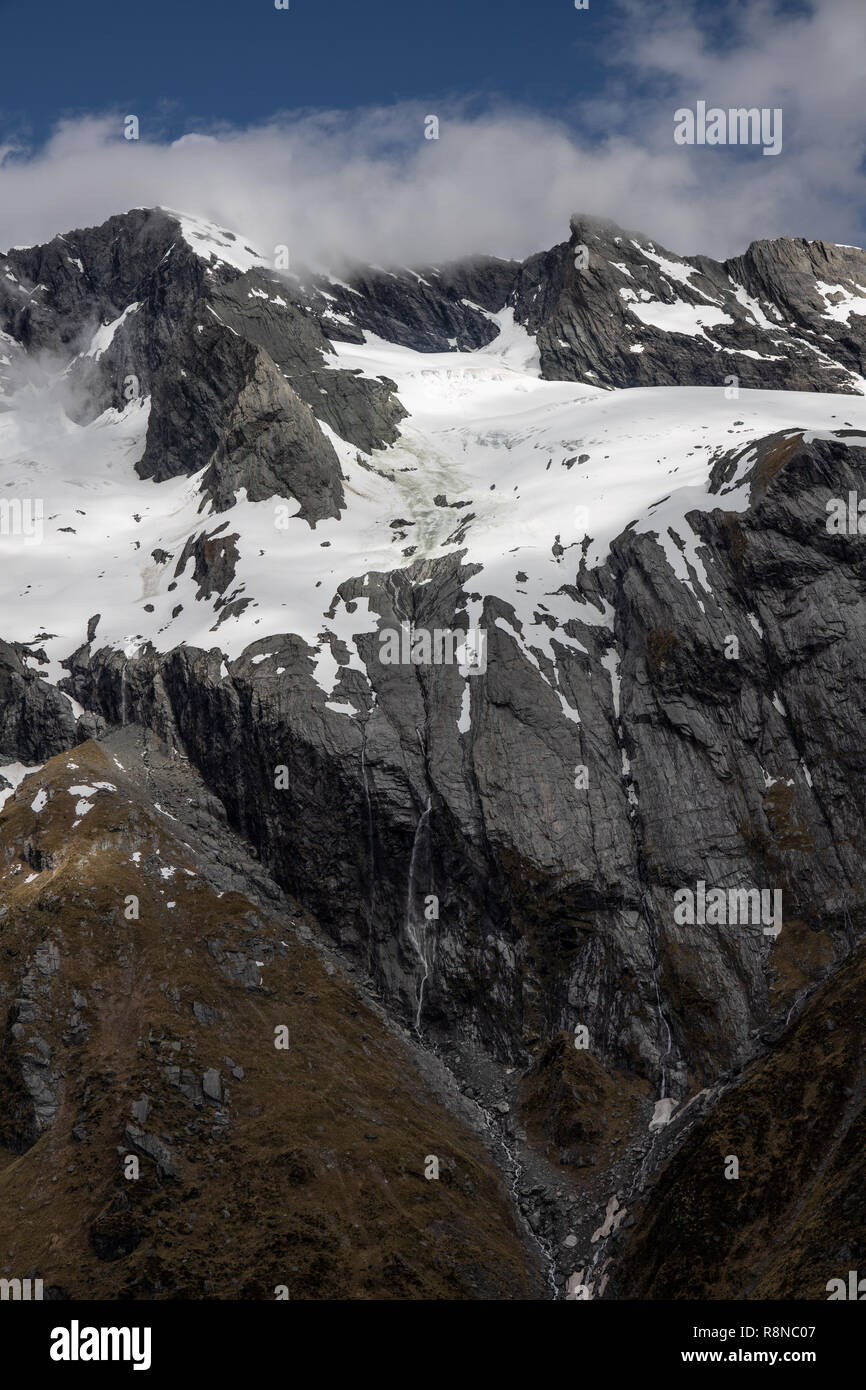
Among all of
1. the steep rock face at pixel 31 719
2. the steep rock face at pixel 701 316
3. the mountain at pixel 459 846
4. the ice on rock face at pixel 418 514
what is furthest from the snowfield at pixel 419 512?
the steep rock face at pixel 701 316

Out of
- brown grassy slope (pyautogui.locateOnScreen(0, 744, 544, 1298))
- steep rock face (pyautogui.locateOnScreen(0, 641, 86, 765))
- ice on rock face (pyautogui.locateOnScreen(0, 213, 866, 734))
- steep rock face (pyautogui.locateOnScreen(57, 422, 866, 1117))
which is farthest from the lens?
steep rock face (pyautogui.locateOnScreen(0, 641, 86, 765))

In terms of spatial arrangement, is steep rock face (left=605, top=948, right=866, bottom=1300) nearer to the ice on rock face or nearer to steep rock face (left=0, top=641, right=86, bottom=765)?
the ice on rock face

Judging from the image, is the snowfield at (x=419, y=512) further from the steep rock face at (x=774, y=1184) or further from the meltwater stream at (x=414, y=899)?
the steep rock face at (x=774, y=1184)

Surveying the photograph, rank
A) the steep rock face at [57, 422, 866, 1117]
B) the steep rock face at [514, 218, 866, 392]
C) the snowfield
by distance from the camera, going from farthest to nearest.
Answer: the steep rock face at [514, 218, 866, 392]
the snowfield
the steep rock face at [57, 422, 866, 1117]

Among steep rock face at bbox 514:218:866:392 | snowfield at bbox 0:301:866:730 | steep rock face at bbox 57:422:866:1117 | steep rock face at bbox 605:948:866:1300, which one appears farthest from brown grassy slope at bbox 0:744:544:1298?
steep rock face at bbox 514:218:866:392

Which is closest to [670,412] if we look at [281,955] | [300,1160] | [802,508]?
[802,508]

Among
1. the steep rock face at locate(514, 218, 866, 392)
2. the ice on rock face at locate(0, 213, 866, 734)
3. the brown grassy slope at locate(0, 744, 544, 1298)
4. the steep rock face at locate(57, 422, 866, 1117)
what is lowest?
the brown grassy slope at locate(0, 744, 544, 1298)
